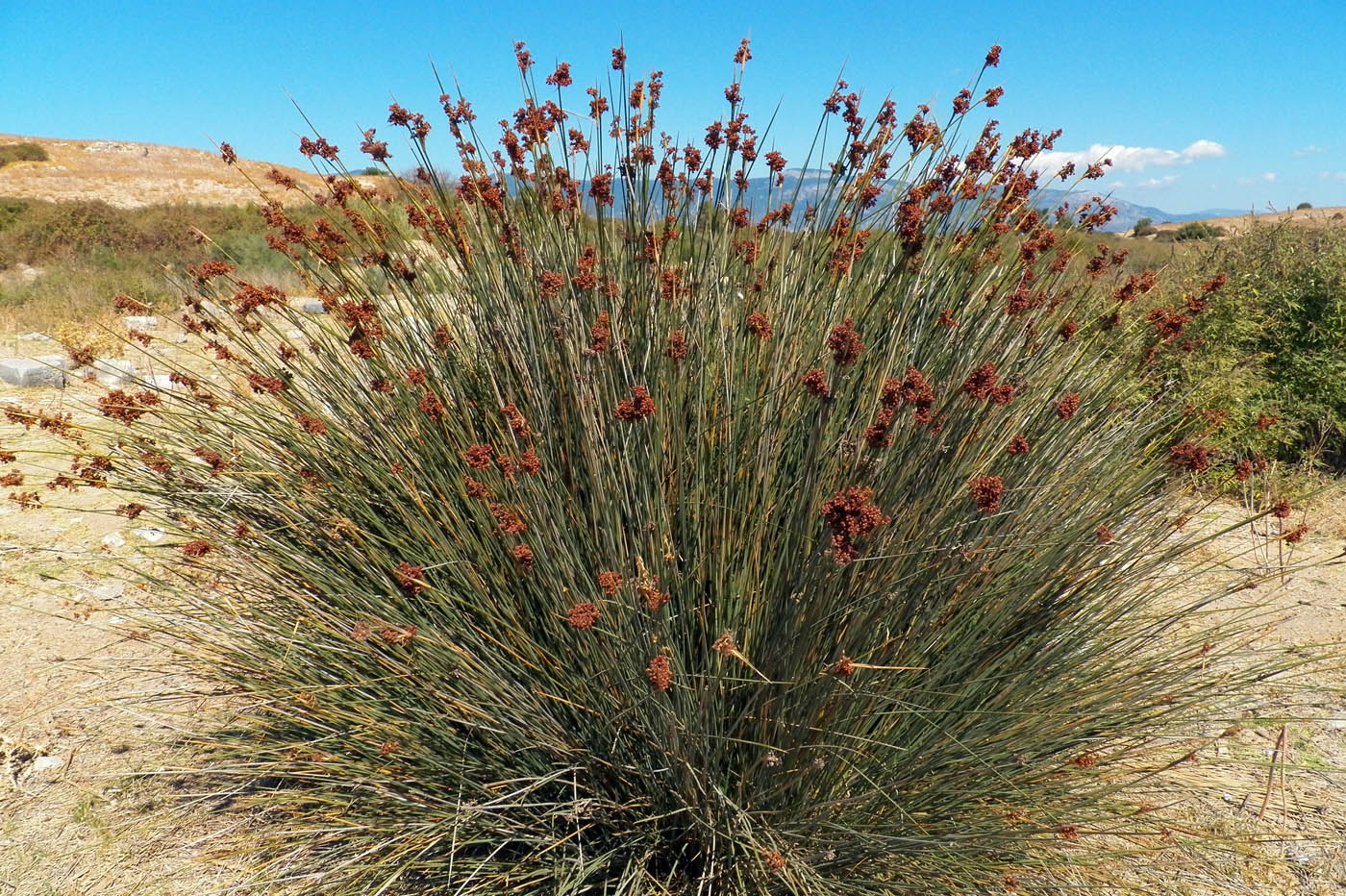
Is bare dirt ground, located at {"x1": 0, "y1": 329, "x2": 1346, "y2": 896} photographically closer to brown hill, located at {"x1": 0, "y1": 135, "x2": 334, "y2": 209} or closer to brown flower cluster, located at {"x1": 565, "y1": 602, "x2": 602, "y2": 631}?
brown flower cluster, located at {"x1": 565, "y1": 602, "x2": 602, "y2": 631}

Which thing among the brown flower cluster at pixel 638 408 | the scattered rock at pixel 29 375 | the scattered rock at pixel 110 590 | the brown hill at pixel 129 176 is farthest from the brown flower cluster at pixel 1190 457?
the brown hill at pixel 129 176

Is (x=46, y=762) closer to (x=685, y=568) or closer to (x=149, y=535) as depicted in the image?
(x=149, y=535)

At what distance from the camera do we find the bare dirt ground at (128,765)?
2283mm

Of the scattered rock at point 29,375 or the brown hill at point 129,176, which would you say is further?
the brown hill at point 129,176

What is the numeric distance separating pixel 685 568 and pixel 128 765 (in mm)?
2240

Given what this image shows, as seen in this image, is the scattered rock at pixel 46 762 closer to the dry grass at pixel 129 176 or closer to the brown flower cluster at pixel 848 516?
the brown flower cluster at pixel 848 516

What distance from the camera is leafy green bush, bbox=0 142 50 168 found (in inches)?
1669

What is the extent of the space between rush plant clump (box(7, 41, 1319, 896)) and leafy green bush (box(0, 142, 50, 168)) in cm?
5432

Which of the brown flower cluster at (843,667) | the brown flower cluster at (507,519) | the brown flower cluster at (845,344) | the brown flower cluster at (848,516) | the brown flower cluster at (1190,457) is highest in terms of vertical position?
the brown flower cluster at (845,344)

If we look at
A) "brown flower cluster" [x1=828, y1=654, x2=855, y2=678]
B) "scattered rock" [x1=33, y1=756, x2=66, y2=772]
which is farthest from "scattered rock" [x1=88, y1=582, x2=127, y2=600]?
"brown flower cluster" [x1=828, y1=654, x2=855, y2=678]

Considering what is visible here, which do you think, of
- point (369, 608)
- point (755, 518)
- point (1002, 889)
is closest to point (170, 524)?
point (369, 608)

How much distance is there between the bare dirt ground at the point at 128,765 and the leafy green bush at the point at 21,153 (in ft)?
173

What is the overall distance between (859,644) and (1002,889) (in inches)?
31.5

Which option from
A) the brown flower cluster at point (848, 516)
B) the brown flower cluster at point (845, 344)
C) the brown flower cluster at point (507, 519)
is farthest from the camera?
the brown flower cluster at point (507, 519)
